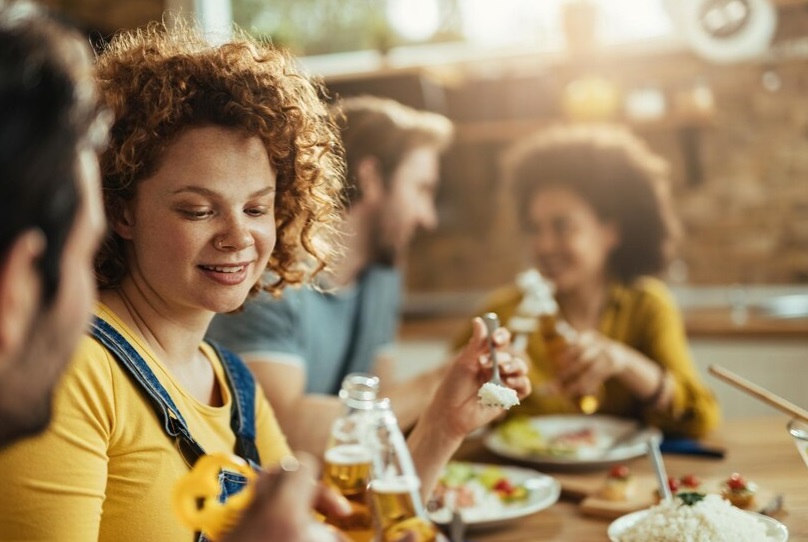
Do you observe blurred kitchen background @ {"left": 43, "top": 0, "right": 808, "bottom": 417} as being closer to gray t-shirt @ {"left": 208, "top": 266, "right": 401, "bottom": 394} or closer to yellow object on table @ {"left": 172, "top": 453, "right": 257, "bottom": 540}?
gray t-shirt @ {"left": 208, "top": 266, "right": 401, "bottom": 394}

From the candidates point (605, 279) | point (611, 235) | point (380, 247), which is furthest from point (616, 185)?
point (380, 247)

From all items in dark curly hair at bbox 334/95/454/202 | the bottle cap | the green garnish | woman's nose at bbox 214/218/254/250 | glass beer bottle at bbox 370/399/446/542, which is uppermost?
dark curly hair at bbox 334/95/454/202

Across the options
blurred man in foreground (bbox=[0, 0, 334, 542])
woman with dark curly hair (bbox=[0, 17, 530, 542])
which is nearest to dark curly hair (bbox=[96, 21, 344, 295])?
woman with dark curly hair (bbox=[0, 17, 530, 542])

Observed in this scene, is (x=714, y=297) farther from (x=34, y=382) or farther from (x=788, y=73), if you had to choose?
(x=34, y=382)

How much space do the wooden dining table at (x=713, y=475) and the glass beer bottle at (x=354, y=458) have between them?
19.7 inches

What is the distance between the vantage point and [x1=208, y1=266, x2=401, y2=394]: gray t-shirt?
2.10 m

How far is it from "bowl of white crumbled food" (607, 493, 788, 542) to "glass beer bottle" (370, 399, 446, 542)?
1.26 feet

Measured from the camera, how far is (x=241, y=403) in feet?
4.82

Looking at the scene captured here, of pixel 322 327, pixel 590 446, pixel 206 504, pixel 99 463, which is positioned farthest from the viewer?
pixel 322 327

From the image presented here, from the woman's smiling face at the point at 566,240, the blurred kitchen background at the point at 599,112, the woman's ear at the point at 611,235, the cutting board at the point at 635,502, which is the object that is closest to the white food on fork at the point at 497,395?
the cutting board at the point at 635,502

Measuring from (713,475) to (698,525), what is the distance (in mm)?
560

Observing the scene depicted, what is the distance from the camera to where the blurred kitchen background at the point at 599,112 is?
3855 millimetres

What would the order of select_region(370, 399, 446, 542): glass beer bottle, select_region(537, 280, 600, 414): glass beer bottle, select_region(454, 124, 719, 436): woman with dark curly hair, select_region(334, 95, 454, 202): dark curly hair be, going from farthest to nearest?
select_region(334, 95, 454, 202): dark curly hair, select_region(454, 124, 719, 436): woman with dark curly hair, select_region(537, 280, 600, 414): glass beer bottle, select_region(370, 399, 446, 542): glass beer bottle

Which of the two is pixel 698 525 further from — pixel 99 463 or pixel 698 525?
pixel 99 463
